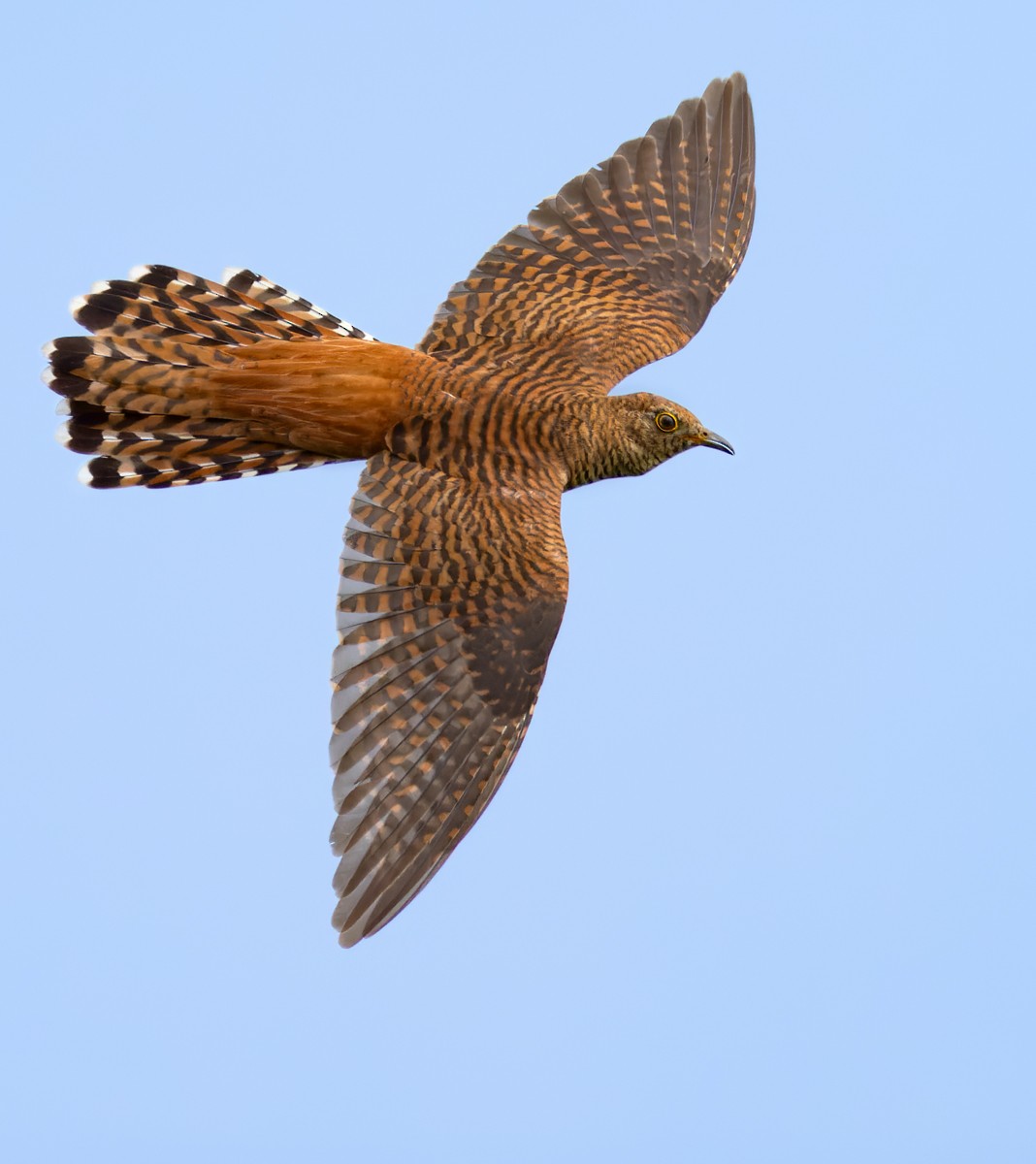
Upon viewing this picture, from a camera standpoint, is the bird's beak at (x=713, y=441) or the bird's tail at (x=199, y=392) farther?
the bird's beak at (x=713, y=441)

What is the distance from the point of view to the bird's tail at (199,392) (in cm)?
873

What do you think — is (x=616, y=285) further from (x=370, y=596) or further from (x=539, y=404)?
(x=370, y=596)

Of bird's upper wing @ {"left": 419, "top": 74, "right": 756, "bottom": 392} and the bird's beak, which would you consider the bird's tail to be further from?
the bird's beak

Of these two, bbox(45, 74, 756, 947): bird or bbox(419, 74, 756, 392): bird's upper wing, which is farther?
bbox(419, 74, 756, 392): bird's upper wing

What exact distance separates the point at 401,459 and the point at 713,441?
5.34ft

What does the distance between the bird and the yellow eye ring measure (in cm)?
1

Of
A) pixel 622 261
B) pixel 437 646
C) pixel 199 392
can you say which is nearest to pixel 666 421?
pixel 622 261

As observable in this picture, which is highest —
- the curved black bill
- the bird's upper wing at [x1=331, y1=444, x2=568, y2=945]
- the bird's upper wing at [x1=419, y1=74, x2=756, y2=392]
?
the bird's upper wing at [x1=419, y1=74, x2=756, y2=392]

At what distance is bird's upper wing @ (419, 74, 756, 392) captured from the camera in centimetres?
945

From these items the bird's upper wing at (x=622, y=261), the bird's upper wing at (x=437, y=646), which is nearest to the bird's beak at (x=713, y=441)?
the bird's upper wing at (x=622, y=261)

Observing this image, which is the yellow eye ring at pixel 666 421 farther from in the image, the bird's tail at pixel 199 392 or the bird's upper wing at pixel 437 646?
the bird's tail at pixel 199 392

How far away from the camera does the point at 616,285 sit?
32.8ft

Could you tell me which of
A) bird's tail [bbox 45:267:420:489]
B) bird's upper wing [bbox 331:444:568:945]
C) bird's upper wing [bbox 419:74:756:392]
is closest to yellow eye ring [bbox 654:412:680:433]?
bird's upper wing [bbox 419:74:756:392]

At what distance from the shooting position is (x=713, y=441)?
9484mm
